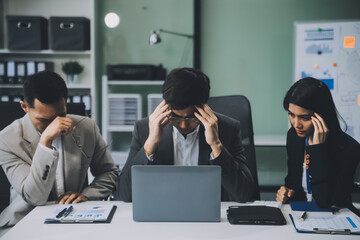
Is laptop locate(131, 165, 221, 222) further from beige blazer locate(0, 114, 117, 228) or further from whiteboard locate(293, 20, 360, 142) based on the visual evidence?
whiteboard locate(293, 20, 360, 142)

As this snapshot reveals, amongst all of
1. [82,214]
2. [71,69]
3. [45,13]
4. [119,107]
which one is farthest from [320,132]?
[45,13]

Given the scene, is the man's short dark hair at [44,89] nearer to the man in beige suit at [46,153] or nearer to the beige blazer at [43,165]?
the man in beige suit at [46,153]

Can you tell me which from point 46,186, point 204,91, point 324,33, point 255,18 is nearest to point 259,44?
point 255,18

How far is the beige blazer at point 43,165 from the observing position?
55.0 inches

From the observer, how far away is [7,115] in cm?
170

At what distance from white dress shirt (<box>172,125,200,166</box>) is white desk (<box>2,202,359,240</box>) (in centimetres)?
42

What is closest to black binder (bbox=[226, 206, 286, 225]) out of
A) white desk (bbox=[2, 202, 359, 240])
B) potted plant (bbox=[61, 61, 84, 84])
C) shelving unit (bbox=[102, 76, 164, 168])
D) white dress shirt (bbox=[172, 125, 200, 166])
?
white desk (bbox=[2, 202, 359, 240])

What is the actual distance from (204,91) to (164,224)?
59cm

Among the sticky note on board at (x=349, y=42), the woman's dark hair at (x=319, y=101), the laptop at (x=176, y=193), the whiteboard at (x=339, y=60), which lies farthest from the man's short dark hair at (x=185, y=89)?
the sticky note on board at (x=349, y=42)

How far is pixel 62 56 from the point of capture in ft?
12.0

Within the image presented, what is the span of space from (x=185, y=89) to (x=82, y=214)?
61cm

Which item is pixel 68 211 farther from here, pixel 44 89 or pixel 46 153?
pixel 44 89

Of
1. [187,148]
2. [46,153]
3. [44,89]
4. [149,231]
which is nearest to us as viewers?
[149,231]

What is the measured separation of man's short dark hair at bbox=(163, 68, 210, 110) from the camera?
4.77 feet
